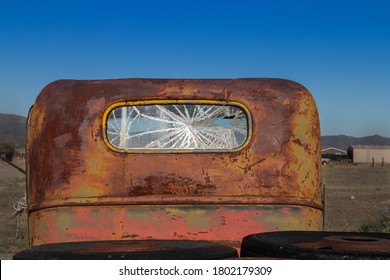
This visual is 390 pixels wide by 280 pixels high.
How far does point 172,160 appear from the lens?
4.01 m

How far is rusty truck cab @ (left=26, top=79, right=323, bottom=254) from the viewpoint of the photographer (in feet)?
12.8

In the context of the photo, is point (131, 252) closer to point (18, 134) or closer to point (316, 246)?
point (316, 246)

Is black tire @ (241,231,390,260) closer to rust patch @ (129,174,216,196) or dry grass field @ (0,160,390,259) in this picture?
rust patch @ (129,174,216,196)

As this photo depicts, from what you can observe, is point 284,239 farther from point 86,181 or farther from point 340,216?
point 340,216

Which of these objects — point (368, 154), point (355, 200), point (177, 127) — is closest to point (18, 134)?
point (368, 154)

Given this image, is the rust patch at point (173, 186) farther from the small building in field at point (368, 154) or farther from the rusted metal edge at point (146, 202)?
the small building in field at point (368, 154)

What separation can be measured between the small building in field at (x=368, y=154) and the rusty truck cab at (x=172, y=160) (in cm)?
6487

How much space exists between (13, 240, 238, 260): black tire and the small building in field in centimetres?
6616

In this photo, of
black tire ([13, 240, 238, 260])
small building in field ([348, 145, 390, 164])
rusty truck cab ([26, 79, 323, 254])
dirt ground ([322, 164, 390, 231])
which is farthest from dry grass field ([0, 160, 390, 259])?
small building in field ([348, 145, 390, 164])

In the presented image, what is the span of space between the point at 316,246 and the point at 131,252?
81 cm

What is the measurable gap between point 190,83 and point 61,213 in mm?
1081

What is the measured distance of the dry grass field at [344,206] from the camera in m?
14.2

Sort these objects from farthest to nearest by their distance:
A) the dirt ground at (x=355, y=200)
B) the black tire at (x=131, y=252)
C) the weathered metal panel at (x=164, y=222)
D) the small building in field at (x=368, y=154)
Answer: the small building in field at (x=368, y=154), the dirt ground at (x=355, y=200), the weathered metal panel at (x=164, y=222), the black tire at (x=131, y=252)

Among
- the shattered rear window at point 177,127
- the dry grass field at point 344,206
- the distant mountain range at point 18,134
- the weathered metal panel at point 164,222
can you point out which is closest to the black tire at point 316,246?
the weathered metal panel at point 164,222
